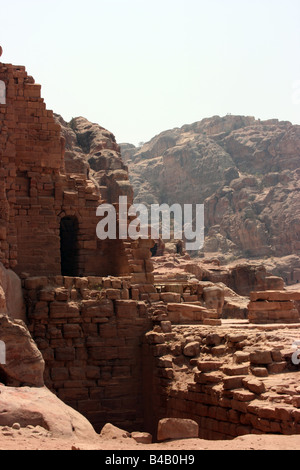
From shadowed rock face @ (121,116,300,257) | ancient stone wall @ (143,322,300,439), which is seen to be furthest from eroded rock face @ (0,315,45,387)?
shadowed rock face @ (121,116,300,257)

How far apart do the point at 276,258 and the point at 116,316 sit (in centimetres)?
5711

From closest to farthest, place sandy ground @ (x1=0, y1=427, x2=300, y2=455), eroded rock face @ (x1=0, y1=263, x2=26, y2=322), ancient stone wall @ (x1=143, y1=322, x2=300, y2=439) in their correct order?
1. sandy ground @ (x1=0, y1=427, x2=300, y2=455)
2. ancient stone wall @ (x1=143, y1=322, x2=300, y2=439)
3. eroded rock face @ (x1=0, y1=263, x2=26, y2=322)

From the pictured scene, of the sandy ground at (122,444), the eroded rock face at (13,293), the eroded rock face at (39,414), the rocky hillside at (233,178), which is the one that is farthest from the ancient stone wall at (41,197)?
the rocky hillside at (233,178)

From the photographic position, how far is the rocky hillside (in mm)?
73938

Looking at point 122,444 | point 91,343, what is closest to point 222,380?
point 91,343

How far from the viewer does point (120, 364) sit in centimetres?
1330

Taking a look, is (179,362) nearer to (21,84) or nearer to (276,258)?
(21,84)

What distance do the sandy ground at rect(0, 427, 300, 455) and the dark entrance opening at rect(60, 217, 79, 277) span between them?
7.97 m

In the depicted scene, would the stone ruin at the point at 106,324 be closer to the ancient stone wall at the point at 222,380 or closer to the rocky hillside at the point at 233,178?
the ancient stone wall at the point at 222,380

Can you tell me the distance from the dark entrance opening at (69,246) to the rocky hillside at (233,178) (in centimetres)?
5508

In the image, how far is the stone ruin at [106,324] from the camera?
1016 cm

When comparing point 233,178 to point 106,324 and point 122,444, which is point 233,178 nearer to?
point 106,324

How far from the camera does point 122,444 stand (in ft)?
25.2

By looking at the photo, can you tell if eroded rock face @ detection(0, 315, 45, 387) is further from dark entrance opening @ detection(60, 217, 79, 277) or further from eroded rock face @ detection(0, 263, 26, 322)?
dark entrance opening @ detection(60, 217, 79, 277)
